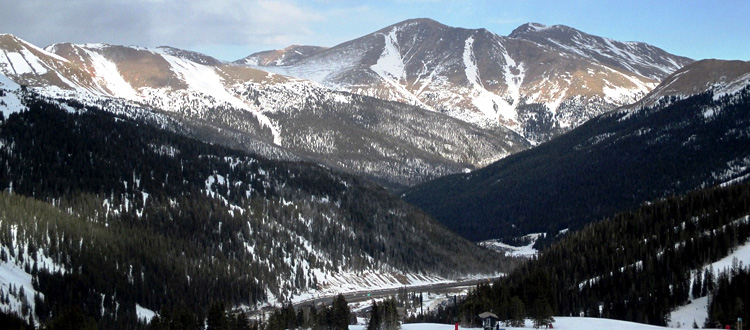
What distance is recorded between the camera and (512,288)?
6353 inches

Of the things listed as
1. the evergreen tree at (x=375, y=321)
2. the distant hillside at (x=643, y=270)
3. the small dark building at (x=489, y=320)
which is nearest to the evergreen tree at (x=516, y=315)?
the distant hillside at (x=643, y=270)

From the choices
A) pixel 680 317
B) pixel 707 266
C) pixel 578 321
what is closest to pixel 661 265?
pixel 707 266

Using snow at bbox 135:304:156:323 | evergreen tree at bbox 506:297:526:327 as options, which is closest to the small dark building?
evergreen tree at bbox 506:297:526:327

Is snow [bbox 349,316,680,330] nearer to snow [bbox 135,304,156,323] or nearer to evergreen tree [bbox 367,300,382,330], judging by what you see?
evergreen tree [bbox 367,300,382,330]

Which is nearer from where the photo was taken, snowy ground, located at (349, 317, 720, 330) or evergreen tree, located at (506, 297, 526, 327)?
snowy ground, located at (349, 317, 720, 330)

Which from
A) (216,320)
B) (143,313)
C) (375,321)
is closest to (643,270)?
(375,321)

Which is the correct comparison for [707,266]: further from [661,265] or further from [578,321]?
[578,321]

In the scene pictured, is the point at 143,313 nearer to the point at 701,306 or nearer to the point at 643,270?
the point at 643,270

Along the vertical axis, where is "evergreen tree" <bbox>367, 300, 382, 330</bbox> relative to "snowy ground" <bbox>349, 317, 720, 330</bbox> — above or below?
above

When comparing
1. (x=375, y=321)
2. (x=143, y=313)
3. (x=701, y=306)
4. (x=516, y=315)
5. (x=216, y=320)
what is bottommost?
(x=516, y=315)

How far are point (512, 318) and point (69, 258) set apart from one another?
103551 mm

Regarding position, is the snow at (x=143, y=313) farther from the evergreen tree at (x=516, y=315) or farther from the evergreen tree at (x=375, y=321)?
the evergreen tree at (x=516, y=315)

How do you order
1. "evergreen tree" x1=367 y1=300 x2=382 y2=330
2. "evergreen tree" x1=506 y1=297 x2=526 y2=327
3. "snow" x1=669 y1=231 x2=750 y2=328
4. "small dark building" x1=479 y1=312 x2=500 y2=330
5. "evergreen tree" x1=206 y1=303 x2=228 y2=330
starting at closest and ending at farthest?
"small dark building" x1=479 y1=312 x2=500 y2=330 < "evergreen tree" x1=506 y1=297 x2=526 y2=327 < "evergreen tree" x1=206 y1=303 x2=228 y2=330 < "evergreen tree" x1=367 y1=300 x2=382 y2=330 < "snow" x1=669 y1=231 x2=750 y2=328

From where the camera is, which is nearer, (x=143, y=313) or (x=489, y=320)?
(x=489, y=320)
